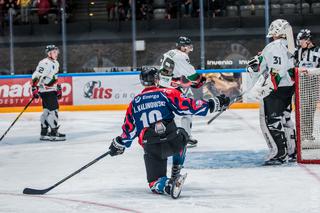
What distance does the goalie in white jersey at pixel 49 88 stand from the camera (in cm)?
941

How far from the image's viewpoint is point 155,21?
671 inches

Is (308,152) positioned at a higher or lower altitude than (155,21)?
lower

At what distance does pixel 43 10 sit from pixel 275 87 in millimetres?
11309

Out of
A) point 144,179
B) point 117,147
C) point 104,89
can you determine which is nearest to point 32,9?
point 104,89

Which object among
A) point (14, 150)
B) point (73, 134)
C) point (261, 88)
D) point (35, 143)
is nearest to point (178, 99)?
point (261, 88)

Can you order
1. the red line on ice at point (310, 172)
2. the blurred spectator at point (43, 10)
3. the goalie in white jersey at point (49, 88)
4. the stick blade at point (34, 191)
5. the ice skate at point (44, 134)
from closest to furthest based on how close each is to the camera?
the stick blade at point (34, 191) → the red line on ice at point (310, 172) → the goalie in white jersey at point (49, 88) → the ice skate at point (44, 134) → the blurred spectator at point (43, 10)

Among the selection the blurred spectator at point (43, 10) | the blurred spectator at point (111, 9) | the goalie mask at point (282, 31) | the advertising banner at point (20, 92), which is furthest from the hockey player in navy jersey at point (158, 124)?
the blurred spectator at point (43, 10)

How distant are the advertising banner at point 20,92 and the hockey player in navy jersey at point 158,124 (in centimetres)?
906

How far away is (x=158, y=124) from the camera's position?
520 centimetres

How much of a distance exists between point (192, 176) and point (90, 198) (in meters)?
1.20

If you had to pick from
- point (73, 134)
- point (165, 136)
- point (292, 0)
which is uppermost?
point (292, 0)

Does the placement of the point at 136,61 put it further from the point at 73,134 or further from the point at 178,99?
the point at 178,99

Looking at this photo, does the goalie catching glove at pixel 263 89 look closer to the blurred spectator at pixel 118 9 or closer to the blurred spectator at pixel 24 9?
the blurred spectator at pixel 118 9

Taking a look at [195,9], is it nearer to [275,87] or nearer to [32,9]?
[32,9]
